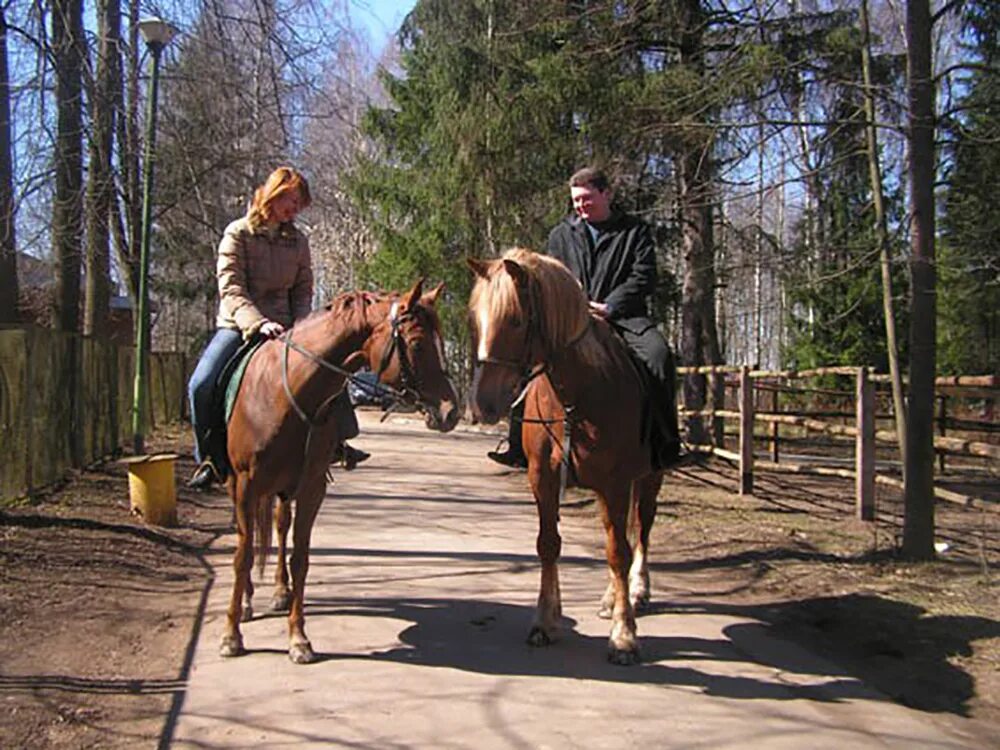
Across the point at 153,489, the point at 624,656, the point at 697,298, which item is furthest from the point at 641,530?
the point at 697,298

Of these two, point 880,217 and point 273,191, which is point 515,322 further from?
point 880,217

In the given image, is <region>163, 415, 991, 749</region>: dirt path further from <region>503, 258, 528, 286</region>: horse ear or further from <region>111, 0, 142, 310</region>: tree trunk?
<region>111, 0, 142, 310</region>: tree trunk

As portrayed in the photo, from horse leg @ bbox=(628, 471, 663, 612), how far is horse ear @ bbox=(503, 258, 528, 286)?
2.23 metres

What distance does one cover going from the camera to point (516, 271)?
15.6 feet

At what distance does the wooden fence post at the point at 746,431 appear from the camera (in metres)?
12.1

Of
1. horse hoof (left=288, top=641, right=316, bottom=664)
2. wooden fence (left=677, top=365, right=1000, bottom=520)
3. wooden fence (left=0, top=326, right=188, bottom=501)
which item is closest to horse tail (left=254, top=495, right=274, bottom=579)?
horse hoof (left=288, top=641, right=316, bottom=664)

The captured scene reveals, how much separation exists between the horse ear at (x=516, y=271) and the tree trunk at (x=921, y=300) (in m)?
4.19

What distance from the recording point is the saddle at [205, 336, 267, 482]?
5.77 meters

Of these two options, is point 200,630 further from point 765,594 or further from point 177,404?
point 177,404

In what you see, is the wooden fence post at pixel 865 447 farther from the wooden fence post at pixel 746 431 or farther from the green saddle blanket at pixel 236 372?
the green saddle blanket at pixel 236 372

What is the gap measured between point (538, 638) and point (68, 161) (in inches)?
361

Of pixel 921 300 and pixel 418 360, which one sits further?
pixel 921 300

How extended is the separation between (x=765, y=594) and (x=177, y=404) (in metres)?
19.0

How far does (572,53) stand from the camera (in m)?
13.1
